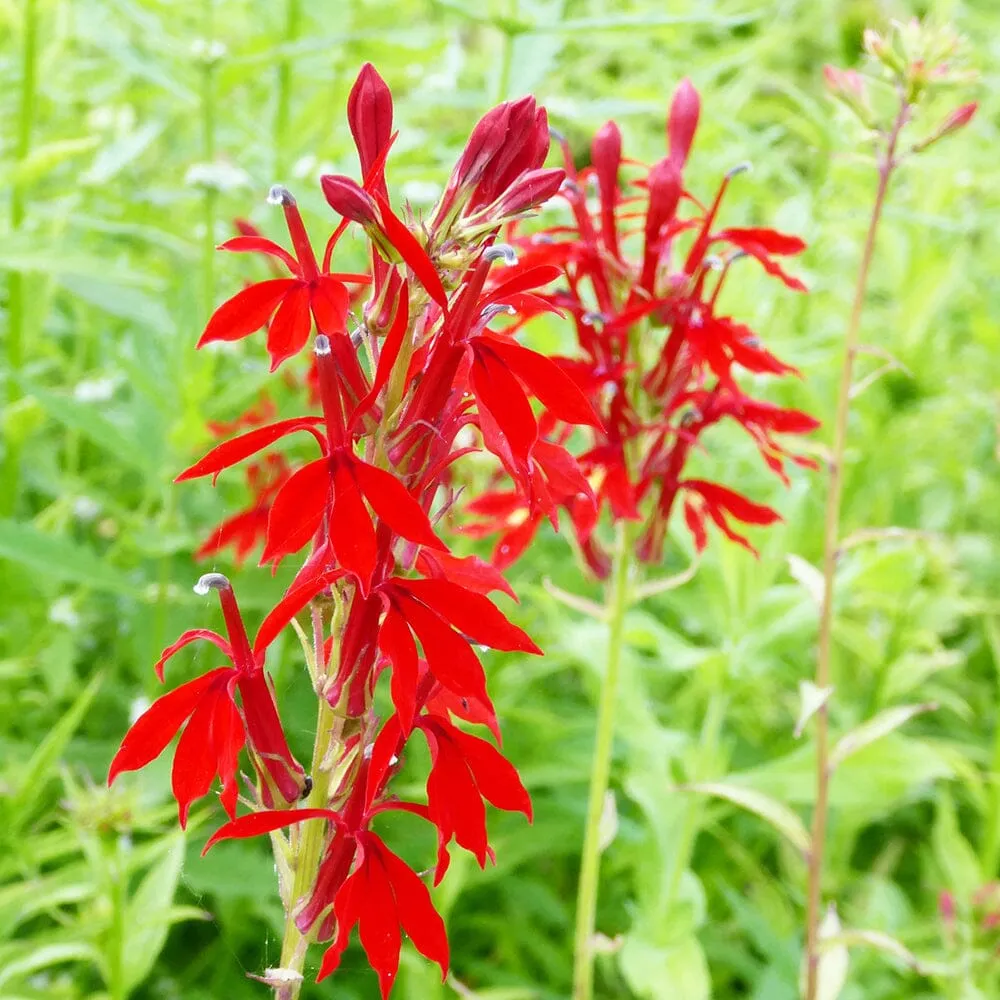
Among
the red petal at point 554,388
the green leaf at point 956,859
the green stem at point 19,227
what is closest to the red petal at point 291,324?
the red petal at point 554,388

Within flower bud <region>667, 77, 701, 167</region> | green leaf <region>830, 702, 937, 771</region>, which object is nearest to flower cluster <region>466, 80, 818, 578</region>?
flower bud <region>667, 77, 701, 167</region>

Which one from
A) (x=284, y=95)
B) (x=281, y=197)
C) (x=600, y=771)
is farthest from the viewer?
(x=284, y=95)

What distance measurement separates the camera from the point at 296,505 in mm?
518

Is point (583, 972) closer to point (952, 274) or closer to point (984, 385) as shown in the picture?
point (952, 274)

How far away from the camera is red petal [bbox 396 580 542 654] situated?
0.52m

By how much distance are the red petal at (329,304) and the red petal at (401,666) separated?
147mm

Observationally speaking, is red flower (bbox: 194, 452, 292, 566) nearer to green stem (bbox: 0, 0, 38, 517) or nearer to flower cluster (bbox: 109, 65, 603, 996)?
green stem (bbox: 0, 0, 38, 517)

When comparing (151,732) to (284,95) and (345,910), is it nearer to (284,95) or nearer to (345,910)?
(345,910)

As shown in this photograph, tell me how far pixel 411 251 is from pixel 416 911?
33 centimetres

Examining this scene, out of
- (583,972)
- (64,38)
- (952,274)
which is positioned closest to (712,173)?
(952,274)

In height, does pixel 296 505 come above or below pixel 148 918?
above

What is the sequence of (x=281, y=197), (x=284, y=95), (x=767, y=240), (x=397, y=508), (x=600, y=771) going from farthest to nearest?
1. (x=284, y=95)
2. (x=600, y=771)
3. (x=767, y=240)
4. (x=281, y=197)
5. (x=397, y=508)

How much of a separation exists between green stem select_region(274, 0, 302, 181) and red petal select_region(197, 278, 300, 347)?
107 centimetres

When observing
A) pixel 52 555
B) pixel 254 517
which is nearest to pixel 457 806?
pixel 254 517
